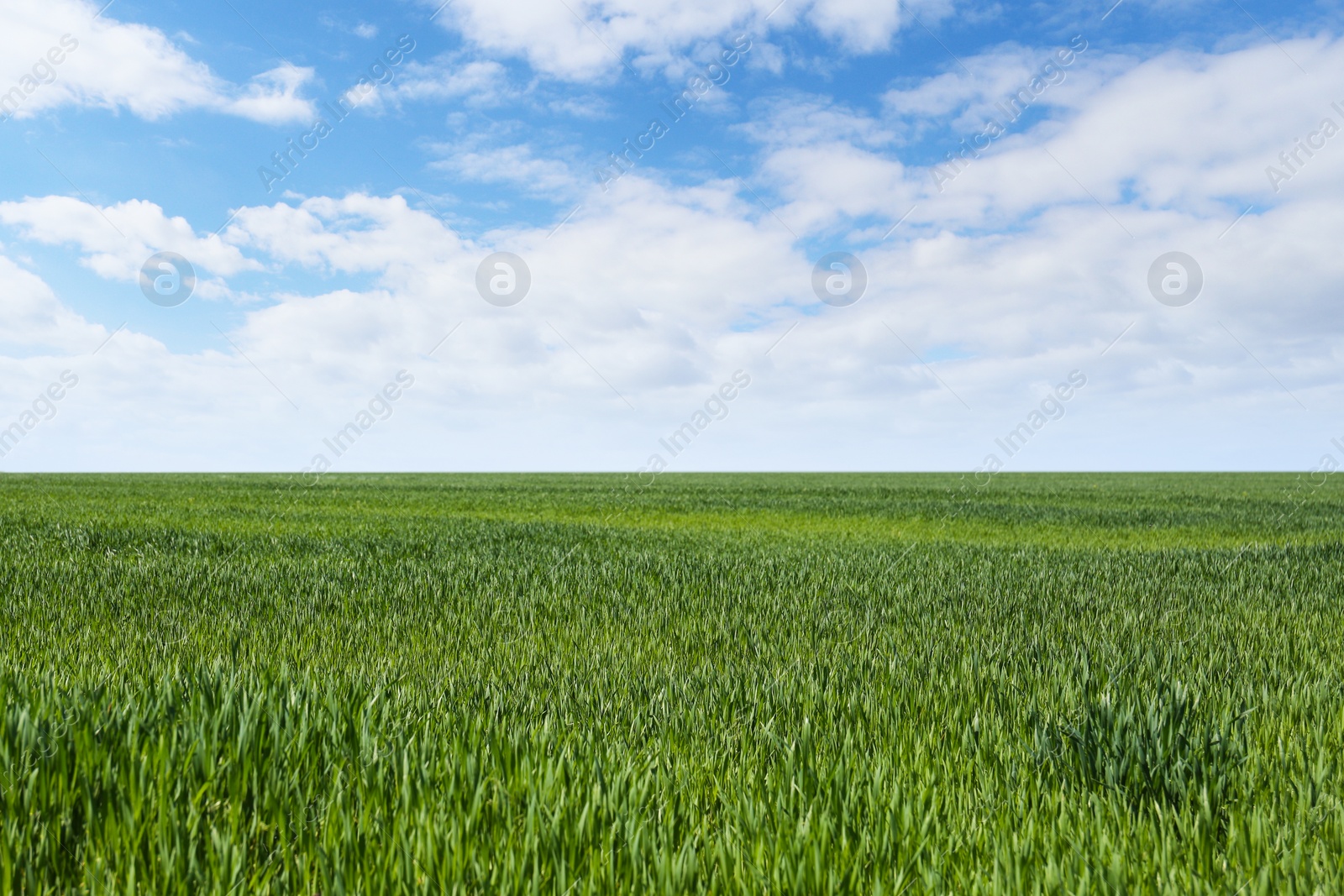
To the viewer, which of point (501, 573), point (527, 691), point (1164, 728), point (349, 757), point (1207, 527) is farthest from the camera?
point (1207, 527)

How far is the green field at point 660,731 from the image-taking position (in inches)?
92.3

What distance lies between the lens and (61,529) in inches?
505

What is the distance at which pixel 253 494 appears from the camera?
2897cm

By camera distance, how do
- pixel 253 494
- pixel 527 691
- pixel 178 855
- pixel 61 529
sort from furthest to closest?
pixel 253 494
pixel 61 529
pixel 527 691
pixel 178 855

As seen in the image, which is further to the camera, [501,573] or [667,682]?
[501,573]

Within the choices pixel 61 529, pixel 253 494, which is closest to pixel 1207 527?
pixel 61 529

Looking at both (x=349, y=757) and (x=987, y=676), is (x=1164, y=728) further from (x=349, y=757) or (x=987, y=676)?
(x=349, y=757)

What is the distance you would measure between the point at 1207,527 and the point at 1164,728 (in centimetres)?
2025

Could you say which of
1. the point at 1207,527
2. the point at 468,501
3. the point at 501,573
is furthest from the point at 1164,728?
the point at 468,501

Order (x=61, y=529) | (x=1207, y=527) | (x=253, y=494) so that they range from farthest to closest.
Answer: (x=253, y=494), (x=1207, y=527), (x=61, y=529)

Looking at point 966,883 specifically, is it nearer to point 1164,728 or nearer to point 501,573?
point 1164,728

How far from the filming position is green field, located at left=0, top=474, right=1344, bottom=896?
7.69 feet

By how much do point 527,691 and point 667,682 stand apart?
0.86 m

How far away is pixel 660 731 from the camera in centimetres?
379
